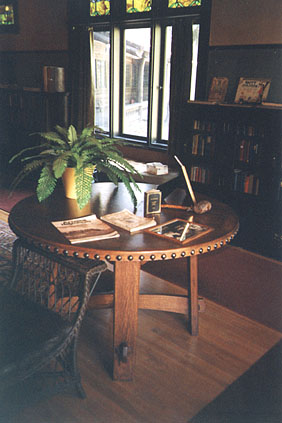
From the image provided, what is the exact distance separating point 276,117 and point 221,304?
190 centimetres

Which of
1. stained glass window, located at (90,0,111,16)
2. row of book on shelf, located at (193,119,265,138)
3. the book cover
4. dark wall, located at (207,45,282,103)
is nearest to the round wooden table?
row of book on shelf, located at (193,119,265,138)

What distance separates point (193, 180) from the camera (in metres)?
4.60

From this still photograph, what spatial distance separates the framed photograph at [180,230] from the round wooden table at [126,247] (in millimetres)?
30

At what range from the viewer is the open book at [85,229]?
6.23 ft

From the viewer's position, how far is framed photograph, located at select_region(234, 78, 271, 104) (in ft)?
13.2

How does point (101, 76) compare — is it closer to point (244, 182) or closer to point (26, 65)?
point (26, 65)

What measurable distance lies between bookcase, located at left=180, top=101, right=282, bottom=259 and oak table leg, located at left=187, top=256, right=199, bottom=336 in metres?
1.65

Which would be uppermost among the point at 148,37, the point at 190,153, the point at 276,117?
the point at 148,37

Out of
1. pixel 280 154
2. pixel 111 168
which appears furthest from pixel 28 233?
pixel 280 154

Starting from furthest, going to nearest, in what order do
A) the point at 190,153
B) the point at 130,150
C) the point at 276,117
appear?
the point at 130,150 < the point at 190,153 < the point at 276,117

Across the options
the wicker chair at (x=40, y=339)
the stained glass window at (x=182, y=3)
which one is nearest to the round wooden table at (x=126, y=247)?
the wicker chair at (x=40, y=339)

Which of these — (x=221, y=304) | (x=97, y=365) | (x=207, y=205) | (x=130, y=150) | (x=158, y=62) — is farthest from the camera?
(x=130, y=150)

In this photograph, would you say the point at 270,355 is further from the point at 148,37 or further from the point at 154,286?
the point at 148,37

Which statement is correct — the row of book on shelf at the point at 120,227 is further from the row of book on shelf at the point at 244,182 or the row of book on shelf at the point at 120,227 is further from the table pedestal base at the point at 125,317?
the row of book on shelf at the point at 244,182
